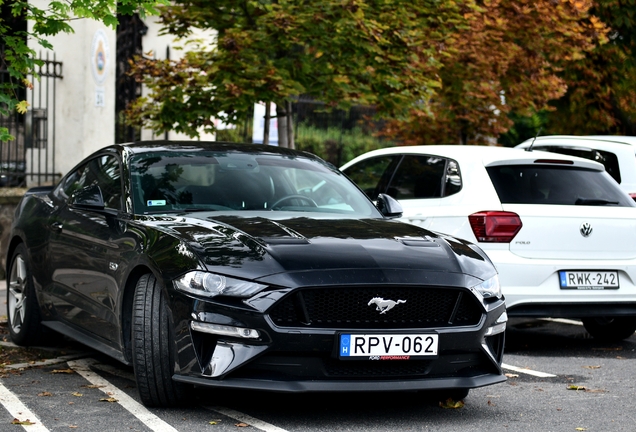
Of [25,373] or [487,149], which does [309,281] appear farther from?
[487,149]

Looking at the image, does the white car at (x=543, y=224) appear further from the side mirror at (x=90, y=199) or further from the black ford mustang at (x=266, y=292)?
the side mirror at (x=90, y=199)

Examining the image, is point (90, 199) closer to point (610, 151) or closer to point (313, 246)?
point (313, 246)

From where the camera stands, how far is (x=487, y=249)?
8070 mm

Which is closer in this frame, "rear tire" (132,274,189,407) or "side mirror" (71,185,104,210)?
"rear tire" (132,274,189,407)

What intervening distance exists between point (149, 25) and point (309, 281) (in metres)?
14.5

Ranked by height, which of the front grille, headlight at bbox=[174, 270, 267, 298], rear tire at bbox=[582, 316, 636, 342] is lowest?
rear tire at bbox=[582, 316, 636, 342]

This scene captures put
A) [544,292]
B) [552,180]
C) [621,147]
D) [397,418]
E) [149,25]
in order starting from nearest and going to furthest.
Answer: [397,418] < [544,292] < [552,180] < [621,147] < [149,25]

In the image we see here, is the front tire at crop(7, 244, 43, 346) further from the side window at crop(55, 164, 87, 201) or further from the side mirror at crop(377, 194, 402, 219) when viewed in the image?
the side mirror at crop(377, 194, 402, 219)

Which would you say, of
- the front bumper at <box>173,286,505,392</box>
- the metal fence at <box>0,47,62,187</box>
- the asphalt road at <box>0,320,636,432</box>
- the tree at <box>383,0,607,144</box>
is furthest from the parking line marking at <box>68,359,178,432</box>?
the tree at <box>383,0,607,144</box>

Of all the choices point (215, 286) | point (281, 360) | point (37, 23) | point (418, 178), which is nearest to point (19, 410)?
point (215, 286)

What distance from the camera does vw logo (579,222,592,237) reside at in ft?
27.1

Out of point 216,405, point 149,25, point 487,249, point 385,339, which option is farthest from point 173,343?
point 149,25

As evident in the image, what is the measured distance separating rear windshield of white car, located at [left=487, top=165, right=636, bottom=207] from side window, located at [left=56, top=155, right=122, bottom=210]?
3025 millimetres

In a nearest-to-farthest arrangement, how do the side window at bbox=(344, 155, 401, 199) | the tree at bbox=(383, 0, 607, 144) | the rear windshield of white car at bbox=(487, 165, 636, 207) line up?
1. the rear windshield of white car at bbox=(487, 165, 636, 207)
2. the side window at bbox=(344, 155, 401, 199)
3. the tree at bbox=(383, 0, 607, 144)
